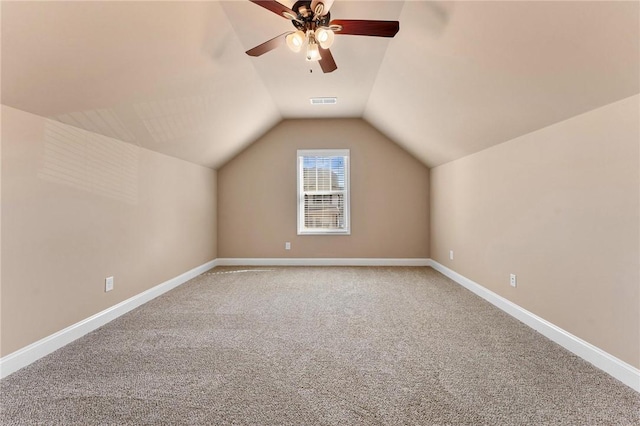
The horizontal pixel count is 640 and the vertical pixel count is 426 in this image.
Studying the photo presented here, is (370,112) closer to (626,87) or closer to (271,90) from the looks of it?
(271,90)

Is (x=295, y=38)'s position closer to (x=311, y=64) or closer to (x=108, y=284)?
(x=311, y=64)

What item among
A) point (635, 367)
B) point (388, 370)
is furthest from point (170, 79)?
point (635, 367)

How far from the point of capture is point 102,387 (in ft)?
5.42

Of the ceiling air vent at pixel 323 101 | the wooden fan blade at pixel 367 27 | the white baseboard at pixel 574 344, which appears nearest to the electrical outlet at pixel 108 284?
the wooden fan blade at pixel 367 27

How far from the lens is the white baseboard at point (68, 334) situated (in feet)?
5.96

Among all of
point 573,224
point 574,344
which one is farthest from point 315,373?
point 573,224

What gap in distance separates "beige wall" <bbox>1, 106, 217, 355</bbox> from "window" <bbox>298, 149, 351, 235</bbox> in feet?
7.31

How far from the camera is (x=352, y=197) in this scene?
16.6ft

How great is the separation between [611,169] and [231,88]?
3.33 meters

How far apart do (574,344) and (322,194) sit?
12.5ft

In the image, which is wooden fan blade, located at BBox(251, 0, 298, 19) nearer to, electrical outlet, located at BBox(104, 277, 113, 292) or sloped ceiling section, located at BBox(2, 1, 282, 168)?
sloped ceiling section, located at BBox(2, 1, 282, 168)

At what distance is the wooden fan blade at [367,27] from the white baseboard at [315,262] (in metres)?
3.79

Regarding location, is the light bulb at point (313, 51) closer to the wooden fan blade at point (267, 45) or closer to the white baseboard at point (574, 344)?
the wooden fan blade at point (267, 45)

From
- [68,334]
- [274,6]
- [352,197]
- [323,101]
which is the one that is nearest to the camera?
[274,6]
